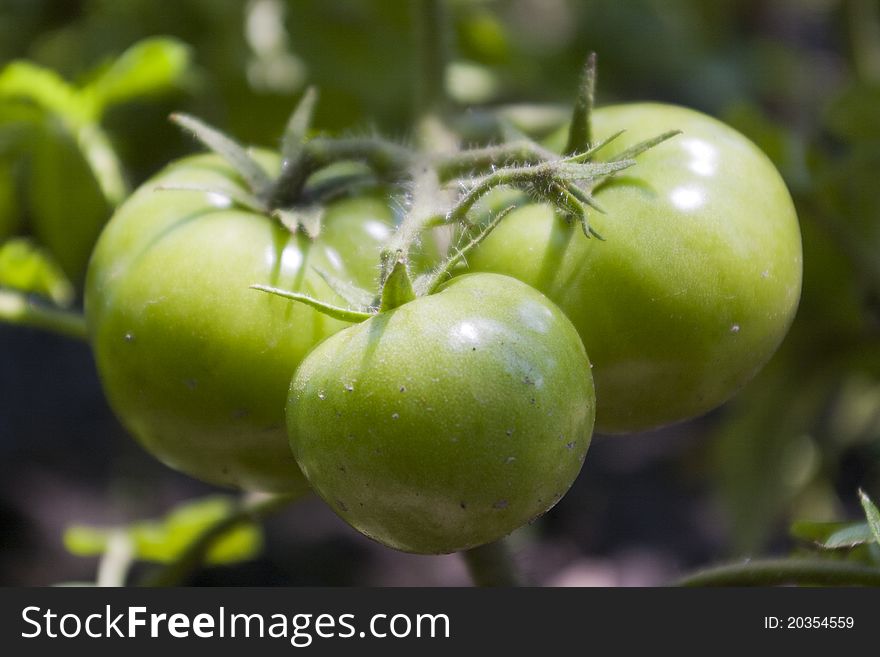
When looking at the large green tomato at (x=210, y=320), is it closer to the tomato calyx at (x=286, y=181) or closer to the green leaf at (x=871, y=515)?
the tomato calyx at (x=286, y=181)

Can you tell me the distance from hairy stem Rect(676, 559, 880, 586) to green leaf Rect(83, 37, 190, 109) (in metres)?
0.63

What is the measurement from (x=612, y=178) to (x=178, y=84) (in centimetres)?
69

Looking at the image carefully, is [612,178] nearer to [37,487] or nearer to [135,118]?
[135,118]

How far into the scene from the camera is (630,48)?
141 centimetres

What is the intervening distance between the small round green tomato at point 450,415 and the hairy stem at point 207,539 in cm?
34

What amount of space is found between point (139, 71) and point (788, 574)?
690mm

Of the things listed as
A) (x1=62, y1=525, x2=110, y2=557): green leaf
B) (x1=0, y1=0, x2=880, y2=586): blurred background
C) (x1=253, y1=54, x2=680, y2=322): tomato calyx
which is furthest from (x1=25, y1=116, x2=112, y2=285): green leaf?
(x1=253, y1=54, x2=680, y2=322): tomato calyx

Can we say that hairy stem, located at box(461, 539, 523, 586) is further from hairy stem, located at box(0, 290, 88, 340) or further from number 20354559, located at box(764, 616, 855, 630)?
hairy stem, located at box(0, 290, 88, 340)

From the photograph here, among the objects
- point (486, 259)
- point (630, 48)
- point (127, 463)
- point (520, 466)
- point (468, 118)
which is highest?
point (630, 48)

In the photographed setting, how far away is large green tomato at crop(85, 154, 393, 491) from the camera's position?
59 cm

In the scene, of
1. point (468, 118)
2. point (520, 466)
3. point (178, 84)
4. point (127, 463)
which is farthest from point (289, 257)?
point (127, 463)

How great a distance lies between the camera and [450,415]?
49 centimetres

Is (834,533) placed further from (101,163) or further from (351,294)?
(101,163)

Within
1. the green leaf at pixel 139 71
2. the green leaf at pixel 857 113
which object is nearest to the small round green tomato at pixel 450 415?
the green leaf at pixel 139 71
